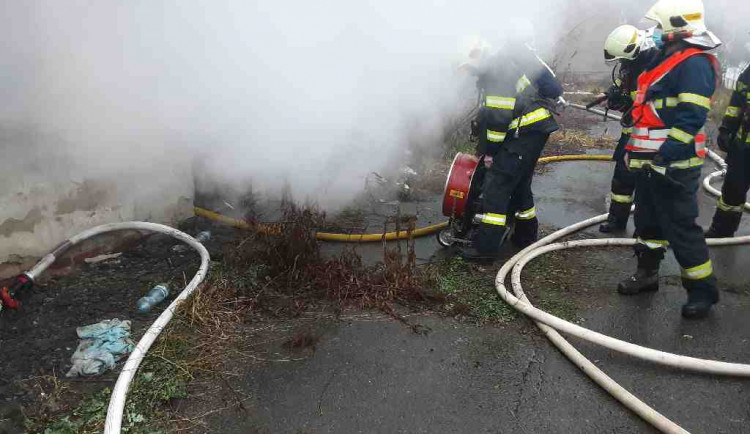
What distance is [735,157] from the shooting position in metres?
4.41

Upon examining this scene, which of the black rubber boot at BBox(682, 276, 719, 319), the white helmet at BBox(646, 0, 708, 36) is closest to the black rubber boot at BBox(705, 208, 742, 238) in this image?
the black rubber boot at BBox(682, 276, 719, 319)

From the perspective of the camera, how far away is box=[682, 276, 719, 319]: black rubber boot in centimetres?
336

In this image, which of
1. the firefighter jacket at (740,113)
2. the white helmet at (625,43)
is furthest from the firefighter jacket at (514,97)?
the firefighter jacket at (740,113)

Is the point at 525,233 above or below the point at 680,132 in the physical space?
below

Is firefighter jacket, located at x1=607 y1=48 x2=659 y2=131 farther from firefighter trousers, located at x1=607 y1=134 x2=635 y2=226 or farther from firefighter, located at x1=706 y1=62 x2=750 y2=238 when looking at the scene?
firefighter, located at x1=706 y1=62 x2=750 y2=238

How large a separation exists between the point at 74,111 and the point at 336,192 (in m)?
2.48

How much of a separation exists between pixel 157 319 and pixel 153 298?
41 cm

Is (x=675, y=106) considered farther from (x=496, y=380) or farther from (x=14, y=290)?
(x=14, y=290)

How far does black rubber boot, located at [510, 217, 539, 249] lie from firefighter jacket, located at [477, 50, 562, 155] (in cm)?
83

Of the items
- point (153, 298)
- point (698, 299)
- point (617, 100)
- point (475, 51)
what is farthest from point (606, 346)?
point (153, 298)

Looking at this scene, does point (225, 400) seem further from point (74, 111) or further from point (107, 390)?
point (74, 111)

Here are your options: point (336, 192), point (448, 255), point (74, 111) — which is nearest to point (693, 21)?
point (448, 255)

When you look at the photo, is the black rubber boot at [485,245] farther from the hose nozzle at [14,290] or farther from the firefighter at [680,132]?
the hose nozzle at [14,290]

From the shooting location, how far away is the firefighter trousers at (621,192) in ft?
16.0
